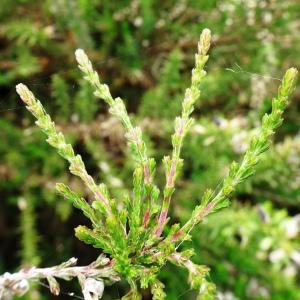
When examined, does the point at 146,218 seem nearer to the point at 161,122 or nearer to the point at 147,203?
the point at 147,203

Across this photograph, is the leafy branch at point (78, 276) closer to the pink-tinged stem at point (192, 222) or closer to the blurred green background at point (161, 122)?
the pink-tinged stem at point (192, 222)

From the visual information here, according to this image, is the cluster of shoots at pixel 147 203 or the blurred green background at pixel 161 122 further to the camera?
the blurred green background at pixel 161 122

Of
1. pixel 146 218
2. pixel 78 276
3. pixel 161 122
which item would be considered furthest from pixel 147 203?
pixel 161 122

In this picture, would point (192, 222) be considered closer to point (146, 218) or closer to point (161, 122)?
point (146, 218)

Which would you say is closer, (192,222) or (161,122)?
(192,222)

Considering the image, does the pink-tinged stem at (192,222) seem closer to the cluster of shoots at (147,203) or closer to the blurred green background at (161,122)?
the cluster of shoots at (147,203)

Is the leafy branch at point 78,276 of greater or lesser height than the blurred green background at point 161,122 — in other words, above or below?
above

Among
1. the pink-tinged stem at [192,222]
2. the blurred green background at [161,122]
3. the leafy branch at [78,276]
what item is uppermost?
the pink-tinged stem at [192,222]

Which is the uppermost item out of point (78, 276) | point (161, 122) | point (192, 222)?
point (192, 222)

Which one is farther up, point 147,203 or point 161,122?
point 147,203

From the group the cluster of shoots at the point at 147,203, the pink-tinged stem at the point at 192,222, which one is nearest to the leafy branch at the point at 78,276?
the cluster of shoots at the point at 147,203
